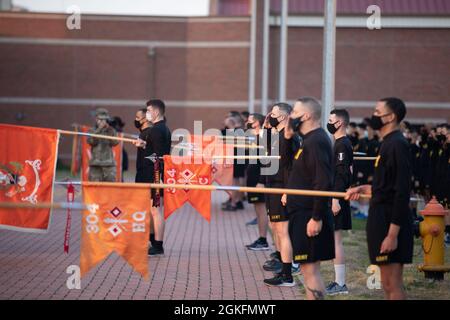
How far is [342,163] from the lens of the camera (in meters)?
10.6

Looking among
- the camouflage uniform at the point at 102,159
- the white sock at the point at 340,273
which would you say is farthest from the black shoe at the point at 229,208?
the white sock at the point at 340,273

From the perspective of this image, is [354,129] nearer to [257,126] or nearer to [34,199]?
[257,126]

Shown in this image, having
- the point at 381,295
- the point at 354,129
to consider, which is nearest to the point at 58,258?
the point at 381,295

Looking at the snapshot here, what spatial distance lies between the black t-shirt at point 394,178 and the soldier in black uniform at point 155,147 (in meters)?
6.01

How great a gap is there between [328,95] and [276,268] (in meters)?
3.63

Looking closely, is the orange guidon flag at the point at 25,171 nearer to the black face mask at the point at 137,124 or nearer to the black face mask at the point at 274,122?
the black face mask at the point at 137,124

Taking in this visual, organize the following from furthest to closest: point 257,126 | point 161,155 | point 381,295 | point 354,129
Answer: point 354,129 < point 257,126 < point 161,155 < point 381,295

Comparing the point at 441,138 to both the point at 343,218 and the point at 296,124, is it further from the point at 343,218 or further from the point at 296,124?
the point at 296,124

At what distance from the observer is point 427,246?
1144cm

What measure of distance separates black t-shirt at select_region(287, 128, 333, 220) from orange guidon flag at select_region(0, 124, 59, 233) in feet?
13.7

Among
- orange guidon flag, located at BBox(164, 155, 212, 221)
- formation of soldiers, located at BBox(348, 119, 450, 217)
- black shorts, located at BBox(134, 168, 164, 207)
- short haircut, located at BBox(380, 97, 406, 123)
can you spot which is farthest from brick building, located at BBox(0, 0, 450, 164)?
short haircut, located at BBox(380, 97, 406, 123)

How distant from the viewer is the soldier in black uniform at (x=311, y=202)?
26.4 ft

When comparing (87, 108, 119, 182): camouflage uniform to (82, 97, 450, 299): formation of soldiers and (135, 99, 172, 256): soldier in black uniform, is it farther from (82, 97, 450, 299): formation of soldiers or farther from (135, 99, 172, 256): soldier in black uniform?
(135, 99, 172, 256): soldier in black uniform

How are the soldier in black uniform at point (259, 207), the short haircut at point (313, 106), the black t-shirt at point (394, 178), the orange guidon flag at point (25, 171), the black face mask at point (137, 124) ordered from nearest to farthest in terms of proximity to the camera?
the black t-shirt at point (394, 178) → the short haircut at point (313, 106) → the orange guidon flag at point (25, 171) → the black face mask at point (137, 124) → the soldier in black uniform at point (259, 207)
